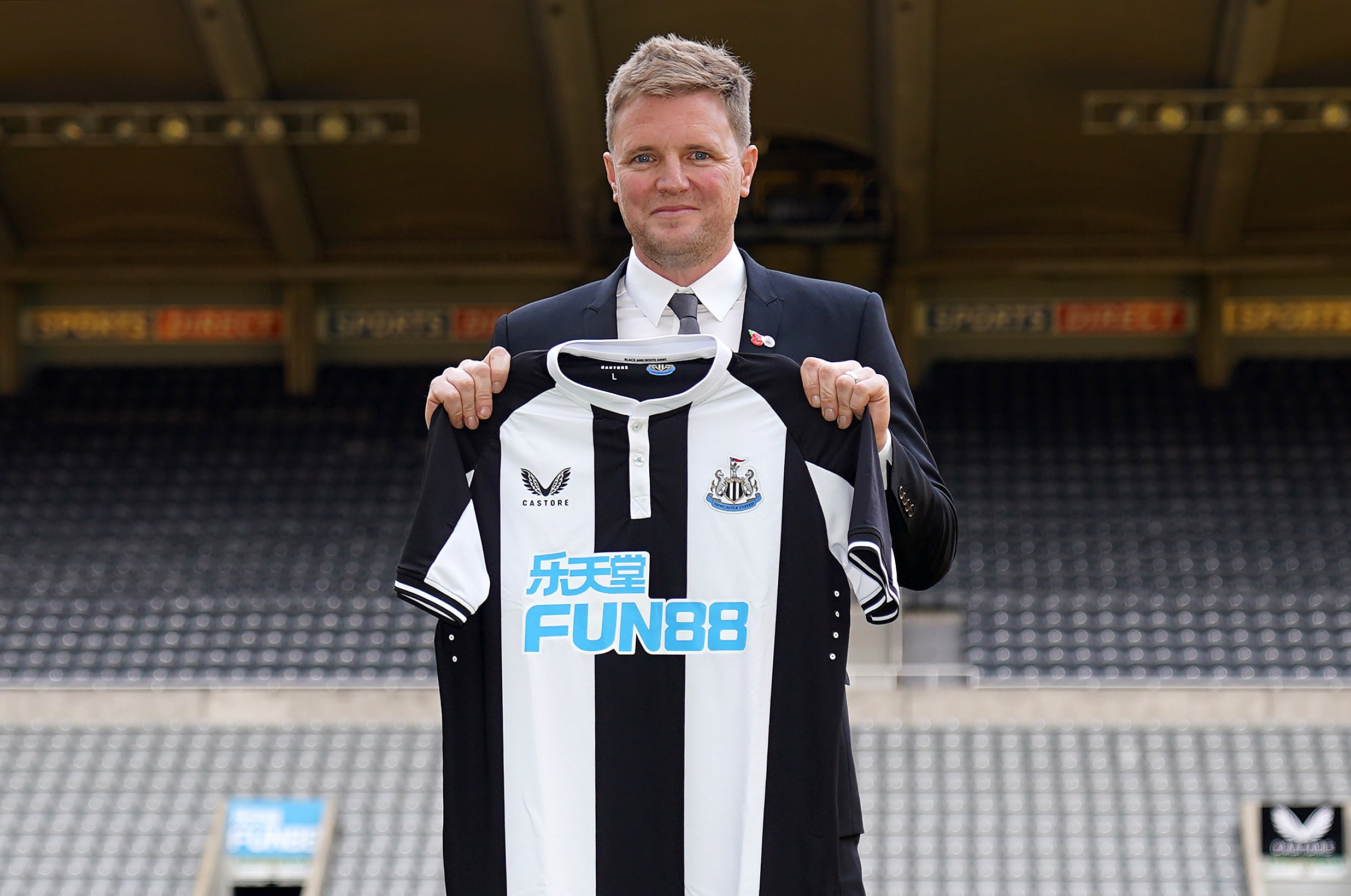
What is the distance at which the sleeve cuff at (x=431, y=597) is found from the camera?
2283 millimetres

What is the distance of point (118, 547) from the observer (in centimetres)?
1357

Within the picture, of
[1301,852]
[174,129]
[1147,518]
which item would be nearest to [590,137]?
[174,129]

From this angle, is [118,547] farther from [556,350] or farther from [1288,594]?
[556,350]

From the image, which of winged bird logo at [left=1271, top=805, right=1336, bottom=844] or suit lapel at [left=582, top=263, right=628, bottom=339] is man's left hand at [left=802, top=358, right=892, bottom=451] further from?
winged bird logo at [left=1271, top=805, right=1336, bottom=844]

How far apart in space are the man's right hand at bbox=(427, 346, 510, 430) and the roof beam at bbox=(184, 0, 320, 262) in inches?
416

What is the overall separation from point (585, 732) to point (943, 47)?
35.7 ft

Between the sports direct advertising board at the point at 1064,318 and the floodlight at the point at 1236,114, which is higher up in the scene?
the floodlight at the point at 1236,114

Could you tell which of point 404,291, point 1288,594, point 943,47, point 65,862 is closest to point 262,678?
point 65,862

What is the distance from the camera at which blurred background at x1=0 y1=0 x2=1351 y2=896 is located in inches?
391

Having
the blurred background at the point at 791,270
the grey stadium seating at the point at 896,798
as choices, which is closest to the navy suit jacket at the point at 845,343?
the grey stadium seating at the point at 896,798

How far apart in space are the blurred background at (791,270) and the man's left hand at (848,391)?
7362 millimetres

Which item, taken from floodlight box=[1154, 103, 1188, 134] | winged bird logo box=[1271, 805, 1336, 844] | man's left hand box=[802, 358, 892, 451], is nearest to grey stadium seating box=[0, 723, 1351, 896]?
winged bird logo box=[1271, 805, 1336, 844]

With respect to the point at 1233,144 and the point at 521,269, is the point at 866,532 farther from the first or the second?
the point at 521,269

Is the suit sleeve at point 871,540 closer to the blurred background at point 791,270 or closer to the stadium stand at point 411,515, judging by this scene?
the blurred background at point 791,270
